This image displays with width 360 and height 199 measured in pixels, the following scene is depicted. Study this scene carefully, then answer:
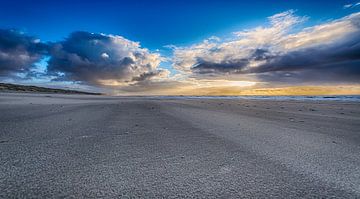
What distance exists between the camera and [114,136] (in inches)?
137

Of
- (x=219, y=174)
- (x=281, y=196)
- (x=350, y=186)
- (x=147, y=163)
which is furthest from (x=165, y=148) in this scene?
(x=350, y=186)

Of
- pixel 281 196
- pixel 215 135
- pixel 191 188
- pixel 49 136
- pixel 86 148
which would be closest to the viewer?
pixel 281 196

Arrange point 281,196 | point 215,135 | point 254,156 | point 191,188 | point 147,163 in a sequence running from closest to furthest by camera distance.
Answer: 1. point 281,196
2. point 191,188
3. point 147,163
4. point 254,156
5. point 215,135

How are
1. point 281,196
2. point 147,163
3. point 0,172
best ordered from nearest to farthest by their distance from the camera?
point 281,196 → point 0,172 → point 147,163

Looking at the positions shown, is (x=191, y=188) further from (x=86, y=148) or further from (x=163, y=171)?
(x=86, y=148)

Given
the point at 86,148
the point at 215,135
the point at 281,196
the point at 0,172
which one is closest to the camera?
the point at 281,196

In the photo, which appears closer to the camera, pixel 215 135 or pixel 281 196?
pixel 281 196

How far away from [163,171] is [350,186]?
1.63 meters

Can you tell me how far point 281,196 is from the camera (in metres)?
1.50

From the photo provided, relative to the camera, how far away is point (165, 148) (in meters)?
2.80

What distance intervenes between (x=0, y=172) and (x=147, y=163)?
1374 mm

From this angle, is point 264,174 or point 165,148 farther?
point 165,148

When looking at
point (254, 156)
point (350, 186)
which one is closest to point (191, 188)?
point (254, 156)

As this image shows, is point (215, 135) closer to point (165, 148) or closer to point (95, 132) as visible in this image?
point (165, 148)
